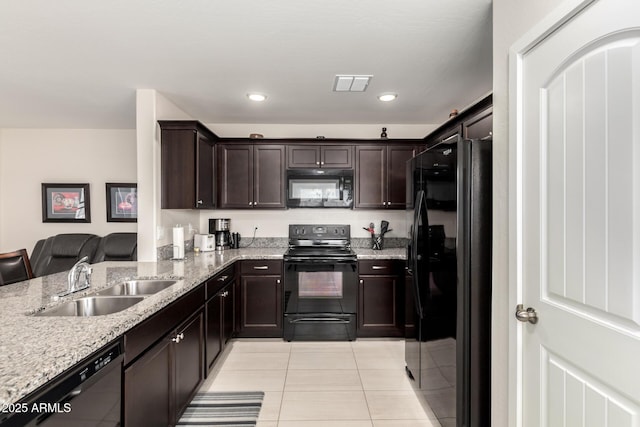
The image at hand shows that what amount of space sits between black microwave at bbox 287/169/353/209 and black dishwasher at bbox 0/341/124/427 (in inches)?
99.8

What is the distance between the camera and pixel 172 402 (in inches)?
71.9

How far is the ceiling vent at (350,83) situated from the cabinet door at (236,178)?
1402 millimetres

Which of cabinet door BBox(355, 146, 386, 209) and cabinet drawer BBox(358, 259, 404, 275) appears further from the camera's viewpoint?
cabinet door BBox(355, 146, 386, 209)

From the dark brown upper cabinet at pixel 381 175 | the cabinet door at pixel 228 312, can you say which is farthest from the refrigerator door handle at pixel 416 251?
the cabinet door at pixel 228 312

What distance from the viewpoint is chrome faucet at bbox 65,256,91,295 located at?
5.90 ft

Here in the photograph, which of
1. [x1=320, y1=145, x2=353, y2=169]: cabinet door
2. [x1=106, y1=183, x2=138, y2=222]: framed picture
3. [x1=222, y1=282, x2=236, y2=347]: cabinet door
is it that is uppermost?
[x1=320, y1=145, x2=353, y2=169]: cabinet door

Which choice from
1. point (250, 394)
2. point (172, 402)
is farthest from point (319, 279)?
point (172, 402)

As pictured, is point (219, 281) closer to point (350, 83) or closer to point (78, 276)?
point (78, 276)

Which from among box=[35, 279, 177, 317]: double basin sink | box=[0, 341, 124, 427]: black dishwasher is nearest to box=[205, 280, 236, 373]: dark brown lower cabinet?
box=[35, 279, 177, 317]: double basin sink

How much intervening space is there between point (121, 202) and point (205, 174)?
1.83m

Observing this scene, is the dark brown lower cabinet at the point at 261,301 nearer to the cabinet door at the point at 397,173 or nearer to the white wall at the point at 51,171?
the cabinet door at the point at 397,173

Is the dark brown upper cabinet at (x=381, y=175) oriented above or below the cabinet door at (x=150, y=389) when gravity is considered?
above

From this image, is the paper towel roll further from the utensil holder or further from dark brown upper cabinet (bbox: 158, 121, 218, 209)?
the utensil holder

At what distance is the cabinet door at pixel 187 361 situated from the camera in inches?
74.6
